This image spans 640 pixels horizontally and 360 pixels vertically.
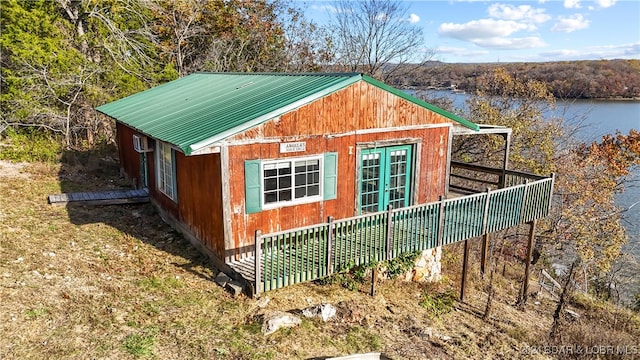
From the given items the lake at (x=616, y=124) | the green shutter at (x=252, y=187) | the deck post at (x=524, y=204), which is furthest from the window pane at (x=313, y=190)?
the lake at (x=616, y=124)

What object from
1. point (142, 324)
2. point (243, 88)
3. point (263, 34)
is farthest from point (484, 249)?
point (263, 34)

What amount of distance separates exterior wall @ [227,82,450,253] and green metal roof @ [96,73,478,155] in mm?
254

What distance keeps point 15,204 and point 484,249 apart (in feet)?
43.5

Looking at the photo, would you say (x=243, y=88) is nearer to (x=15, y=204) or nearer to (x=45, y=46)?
(x=15, y=204)

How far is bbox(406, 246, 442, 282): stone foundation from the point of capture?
11.5 metres

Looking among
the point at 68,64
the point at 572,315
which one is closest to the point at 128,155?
the point at 68,64

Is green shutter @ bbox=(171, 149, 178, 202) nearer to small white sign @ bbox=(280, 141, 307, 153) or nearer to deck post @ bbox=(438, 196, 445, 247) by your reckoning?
small white sign @ bbox=(280, 141, 307, 153)

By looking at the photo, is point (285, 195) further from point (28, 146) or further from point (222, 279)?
point (28, 146)

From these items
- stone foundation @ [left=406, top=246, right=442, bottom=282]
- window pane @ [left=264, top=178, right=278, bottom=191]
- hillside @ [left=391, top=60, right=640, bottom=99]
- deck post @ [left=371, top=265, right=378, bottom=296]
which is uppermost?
hillside @ [left=391, top=60, right=640, bottom=99]

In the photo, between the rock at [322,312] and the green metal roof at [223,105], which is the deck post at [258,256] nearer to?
the rock at [322,312]

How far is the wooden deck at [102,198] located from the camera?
41.0 ft

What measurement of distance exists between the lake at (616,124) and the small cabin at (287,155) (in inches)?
562

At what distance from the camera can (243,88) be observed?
1193cm

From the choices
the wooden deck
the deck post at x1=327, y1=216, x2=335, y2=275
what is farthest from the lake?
the wooden deck
